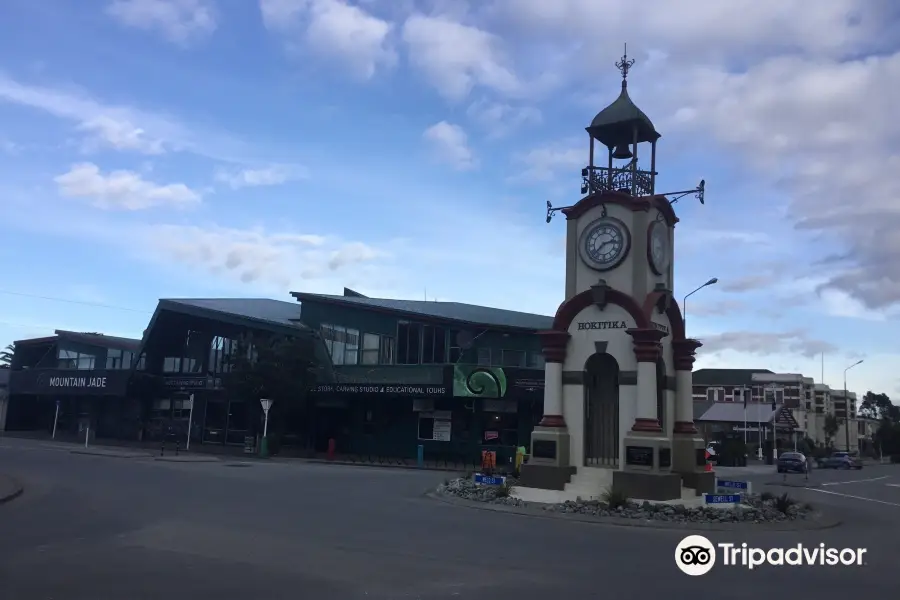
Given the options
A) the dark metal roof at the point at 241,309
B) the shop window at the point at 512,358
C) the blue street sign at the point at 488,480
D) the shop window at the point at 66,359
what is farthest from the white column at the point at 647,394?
the shop window at the point at 66,359

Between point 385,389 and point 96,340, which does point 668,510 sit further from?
point 96,340

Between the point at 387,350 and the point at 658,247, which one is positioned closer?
the point at 658,247

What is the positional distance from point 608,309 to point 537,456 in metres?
4.62

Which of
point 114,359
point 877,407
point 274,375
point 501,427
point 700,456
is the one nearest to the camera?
point 700,456

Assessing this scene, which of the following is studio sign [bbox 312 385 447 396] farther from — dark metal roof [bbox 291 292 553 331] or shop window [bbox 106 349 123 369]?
shop window [bbox 106 349 123 369]

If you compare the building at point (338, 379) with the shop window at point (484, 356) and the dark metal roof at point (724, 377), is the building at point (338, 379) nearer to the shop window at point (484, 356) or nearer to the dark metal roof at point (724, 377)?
the shop window at point (484, 356)

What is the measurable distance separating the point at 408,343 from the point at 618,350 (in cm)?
2392

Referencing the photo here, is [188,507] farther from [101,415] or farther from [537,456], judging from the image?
[101,415]

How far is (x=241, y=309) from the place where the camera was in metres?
53.3

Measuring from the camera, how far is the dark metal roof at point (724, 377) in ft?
403

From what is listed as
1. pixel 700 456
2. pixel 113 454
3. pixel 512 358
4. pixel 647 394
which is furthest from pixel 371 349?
pixel 647 394

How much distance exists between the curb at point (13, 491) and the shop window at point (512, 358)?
84.8 feet

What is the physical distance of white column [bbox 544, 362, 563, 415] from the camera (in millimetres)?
22703

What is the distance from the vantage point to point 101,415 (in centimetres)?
5806
